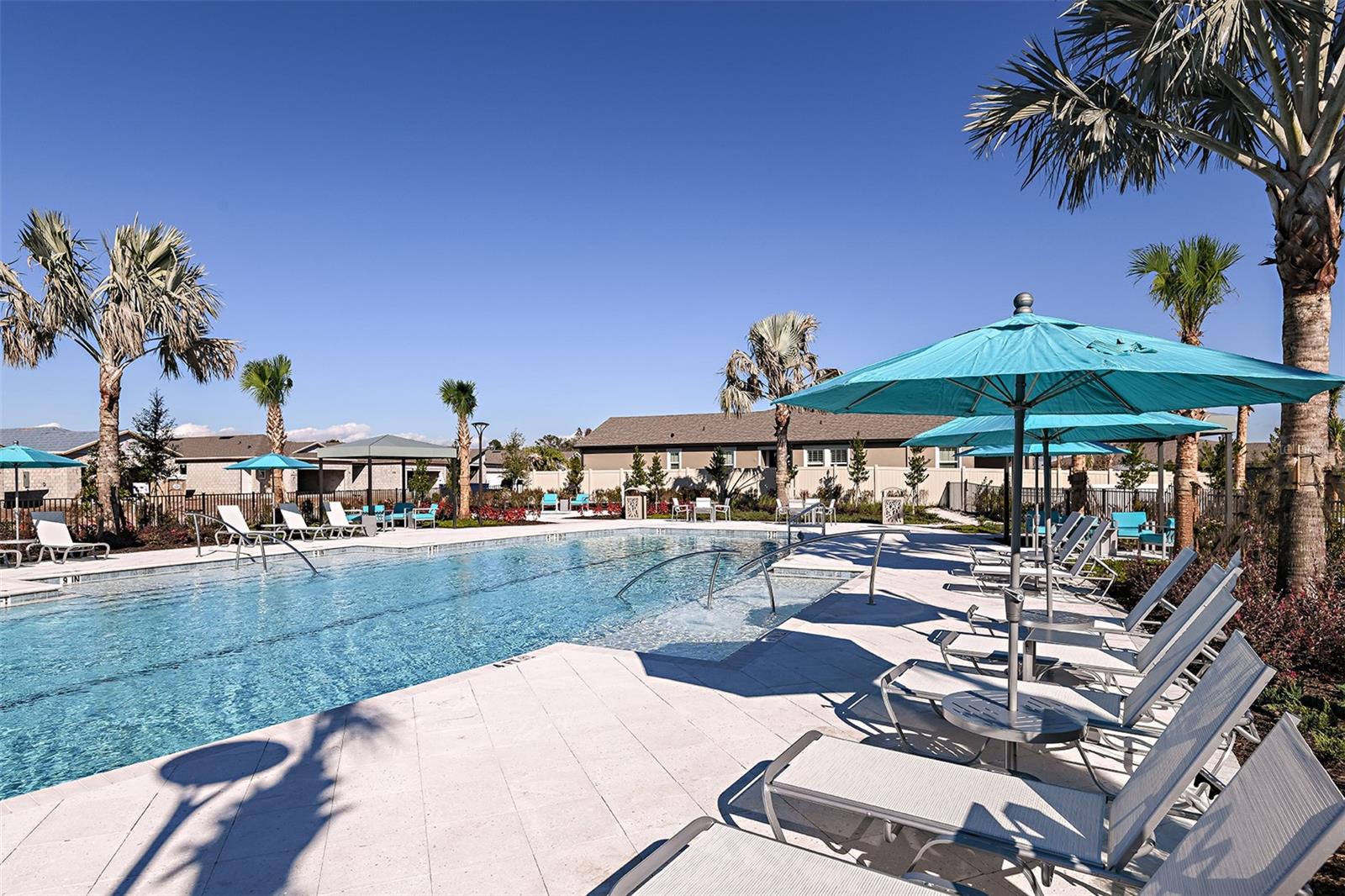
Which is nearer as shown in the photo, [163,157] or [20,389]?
[163,157]

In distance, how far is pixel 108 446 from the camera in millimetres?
17266

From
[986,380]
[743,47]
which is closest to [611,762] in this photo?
[986,380]

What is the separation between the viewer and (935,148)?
1691 centimetres

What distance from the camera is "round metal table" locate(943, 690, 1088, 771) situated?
353 centimetres

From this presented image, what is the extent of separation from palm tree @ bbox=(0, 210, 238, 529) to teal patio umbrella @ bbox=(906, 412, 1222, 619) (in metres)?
18.3

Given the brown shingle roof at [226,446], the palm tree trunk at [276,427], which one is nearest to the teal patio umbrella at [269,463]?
the palm tree trunk at [276,427]

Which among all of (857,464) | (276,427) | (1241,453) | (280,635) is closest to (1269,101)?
(280,635)

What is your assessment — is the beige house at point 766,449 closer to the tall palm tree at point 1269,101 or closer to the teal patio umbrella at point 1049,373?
the tall palm tree at point 1269,101

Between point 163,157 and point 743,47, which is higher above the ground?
point 743,47

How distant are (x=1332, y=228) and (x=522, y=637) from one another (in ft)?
33.6

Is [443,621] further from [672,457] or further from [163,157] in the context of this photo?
[672,457]

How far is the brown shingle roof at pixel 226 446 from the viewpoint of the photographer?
47406 mm

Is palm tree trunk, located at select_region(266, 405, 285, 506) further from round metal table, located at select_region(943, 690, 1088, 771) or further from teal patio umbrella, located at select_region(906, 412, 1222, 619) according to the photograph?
round metal table, located at select_region(943, 690, 1088, 771)

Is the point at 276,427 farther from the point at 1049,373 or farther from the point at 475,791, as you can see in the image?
the point at 1049,373
